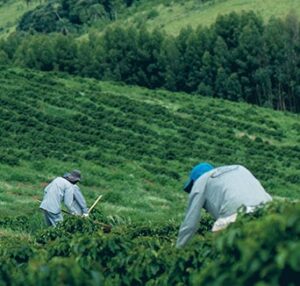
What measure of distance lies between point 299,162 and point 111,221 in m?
29.6

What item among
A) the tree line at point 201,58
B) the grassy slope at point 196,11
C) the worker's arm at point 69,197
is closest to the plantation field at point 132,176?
the worker's arm at point 69,197

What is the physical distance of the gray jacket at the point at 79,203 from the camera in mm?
19562

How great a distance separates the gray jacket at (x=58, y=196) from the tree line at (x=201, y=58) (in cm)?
5895

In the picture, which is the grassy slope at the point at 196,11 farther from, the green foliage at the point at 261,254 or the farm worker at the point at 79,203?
the green foliage at the point at 261,254

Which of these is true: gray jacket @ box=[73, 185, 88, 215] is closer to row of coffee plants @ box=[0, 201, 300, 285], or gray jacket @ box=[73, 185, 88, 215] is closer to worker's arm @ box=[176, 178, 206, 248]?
row of coffee plants @ box=[0, 201, 300, 285]

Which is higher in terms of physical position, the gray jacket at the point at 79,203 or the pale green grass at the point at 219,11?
the gray jacket at the point at 79,203

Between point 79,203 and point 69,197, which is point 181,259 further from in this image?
point 79,203

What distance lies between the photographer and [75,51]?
8644 cm

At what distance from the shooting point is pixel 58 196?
64.4 feet

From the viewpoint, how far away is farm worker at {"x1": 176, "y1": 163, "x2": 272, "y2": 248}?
10516 millimetres

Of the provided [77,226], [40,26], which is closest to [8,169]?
[77,226]

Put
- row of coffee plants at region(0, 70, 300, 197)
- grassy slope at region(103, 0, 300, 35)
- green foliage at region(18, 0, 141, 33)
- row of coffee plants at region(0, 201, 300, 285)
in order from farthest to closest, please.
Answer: green foliage at region(18, 0, 141, 33)
grassy slope at region(103, 0, 300, 35)
row of coffee plants at region(0, 70, 300, 197)
row of coffee plants at region(0, 201, 300, 285)

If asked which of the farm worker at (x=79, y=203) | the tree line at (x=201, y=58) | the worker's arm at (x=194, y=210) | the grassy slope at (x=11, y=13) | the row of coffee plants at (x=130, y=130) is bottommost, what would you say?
the grassy slope at (x=11, y=13)

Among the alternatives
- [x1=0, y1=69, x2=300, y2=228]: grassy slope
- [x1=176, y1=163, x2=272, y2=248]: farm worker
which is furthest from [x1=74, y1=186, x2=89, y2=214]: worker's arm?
[x1=176, y1=163, x2=272, y2=248]: farm worker
